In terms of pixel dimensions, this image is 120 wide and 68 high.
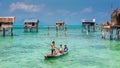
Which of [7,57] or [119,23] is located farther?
[119,23]

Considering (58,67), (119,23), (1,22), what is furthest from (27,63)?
(1,22)

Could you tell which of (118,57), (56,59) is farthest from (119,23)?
(56,59)

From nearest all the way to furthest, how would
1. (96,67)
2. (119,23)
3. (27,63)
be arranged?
(96,67) < (27,63) < (119,23)

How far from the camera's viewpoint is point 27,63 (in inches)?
961

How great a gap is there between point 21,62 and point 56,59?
326cm

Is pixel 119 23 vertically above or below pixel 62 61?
above

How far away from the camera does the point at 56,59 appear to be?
26.5 m

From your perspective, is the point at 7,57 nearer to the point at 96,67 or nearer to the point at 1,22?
the point at 96,67

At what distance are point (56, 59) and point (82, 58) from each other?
249 centimetres

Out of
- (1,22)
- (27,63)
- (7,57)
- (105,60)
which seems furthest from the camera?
(1,22)

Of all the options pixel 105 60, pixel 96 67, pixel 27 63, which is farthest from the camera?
A: pixel 105 60

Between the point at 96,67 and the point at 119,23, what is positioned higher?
the point at 119,23

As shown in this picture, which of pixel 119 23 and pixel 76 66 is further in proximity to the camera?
pixel 119 23

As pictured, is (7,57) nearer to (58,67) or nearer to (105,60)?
(58,67)
